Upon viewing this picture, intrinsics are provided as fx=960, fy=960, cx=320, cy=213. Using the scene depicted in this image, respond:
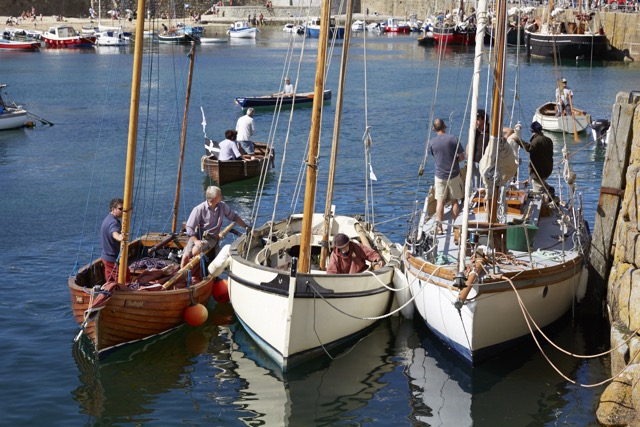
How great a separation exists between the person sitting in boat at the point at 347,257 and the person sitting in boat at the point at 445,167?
1684 millimetres

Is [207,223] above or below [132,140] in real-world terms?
below

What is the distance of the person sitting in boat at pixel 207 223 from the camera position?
55.5ft

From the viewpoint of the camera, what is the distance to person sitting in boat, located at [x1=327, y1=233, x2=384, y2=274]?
15555mm

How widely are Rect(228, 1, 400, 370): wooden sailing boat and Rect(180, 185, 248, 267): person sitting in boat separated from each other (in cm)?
60

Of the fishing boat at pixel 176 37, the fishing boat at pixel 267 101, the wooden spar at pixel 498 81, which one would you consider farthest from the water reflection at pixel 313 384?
the fishing boat at pixel 267 101

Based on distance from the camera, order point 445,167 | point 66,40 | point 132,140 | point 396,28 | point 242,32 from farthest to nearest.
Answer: point 396,28 → point 242,32 → point 66,40 → point 445,167 → point 132,140

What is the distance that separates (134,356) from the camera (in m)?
15.4

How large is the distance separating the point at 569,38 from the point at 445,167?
5705 cm

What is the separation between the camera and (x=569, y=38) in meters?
70.8

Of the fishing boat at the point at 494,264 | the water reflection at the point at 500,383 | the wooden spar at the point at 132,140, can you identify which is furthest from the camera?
the wooden spar at the point at 132,140

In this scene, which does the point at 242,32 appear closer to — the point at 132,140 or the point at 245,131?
the point at 245,131

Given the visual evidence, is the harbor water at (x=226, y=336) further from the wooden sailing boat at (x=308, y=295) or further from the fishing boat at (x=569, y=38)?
the fishing boat at (x=569, y=38)

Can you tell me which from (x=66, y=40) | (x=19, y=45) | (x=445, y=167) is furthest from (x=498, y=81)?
(x=66, y=40)

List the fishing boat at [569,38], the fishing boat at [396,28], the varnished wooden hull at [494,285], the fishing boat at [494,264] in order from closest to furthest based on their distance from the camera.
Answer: the fishing boat at [494,264], the varnished wooden hull at [494,285], the fishing boat at [569,38], the fishing boat at [396,28]
